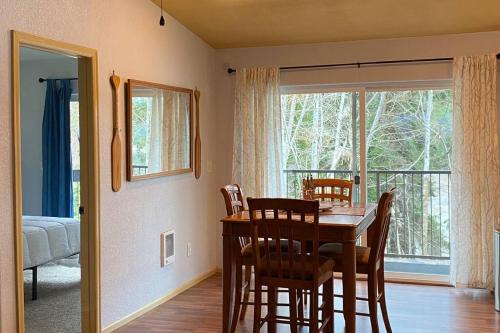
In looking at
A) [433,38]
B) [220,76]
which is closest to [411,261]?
[433,38]

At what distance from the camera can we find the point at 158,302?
4.68m

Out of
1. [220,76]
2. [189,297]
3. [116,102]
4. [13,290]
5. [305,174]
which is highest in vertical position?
[220,76]

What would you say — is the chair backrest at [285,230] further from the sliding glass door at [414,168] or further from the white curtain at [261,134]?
the sliding glass door at [414,168]

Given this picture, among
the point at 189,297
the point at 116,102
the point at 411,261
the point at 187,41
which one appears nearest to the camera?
the point at 116,102

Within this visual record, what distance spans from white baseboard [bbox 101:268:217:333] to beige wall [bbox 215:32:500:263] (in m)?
0.39

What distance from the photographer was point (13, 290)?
312 cm

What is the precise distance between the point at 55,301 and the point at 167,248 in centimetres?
103

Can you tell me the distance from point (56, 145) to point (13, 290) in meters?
3.51

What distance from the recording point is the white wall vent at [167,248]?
15.7ft

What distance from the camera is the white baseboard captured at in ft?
13.3

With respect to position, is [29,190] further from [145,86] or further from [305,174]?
[305,174]

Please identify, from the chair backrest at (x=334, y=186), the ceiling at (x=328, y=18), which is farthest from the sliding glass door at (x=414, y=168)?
the chair backrest at (x=334, y=186)

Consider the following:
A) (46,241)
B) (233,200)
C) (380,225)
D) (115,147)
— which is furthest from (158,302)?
(380,225)

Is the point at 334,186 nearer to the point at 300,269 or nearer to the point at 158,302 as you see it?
the point at 300,269
